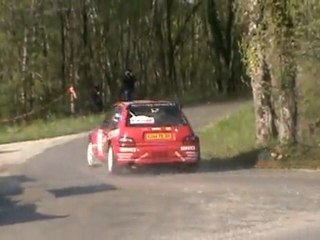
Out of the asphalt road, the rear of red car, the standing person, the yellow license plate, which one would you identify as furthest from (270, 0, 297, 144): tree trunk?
the standing person

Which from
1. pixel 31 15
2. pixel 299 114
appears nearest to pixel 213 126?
pixel 299 114

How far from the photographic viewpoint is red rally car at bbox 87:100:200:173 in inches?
929

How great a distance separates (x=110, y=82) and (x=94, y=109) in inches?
447

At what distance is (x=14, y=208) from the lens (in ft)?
59.7

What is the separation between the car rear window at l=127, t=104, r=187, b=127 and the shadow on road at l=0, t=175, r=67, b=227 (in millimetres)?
2786

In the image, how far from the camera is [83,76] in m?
65.7

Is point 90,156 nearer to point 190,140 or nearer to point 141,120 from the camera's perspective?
point 141,120

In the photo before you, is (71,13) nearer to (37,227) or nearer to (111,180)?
(111,180)

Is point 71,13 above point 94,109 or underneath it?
above

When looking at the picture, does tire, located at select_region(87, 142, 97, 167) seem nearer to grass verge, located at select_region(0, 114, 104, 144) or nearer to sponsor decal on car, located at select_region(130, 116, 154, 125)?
sponsor decal on car, located at select_region(130, 116, 154, 125)

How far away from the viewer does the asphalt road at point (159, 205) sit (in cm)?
1473

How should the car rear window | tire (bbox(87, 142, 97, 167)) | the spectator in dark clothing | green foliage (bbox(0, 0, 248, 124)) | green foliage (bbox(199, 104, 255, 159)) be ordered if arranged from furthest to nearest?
green foliage (bbox(0, 0, 248, 124)), the spectator in dark clothing, green foliage (bbox(199, 104, 255, 159)), tire (bbox(87, 142, 97, 167)), the car rear window

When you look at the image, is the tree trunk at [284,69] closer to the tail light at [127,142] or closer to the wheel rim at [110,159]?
the tail light at [127,142]

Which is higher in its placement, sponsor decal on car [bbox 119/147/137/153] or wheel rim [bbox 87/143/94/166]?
sponsor decal on car [bbox 119/147/137/153]
